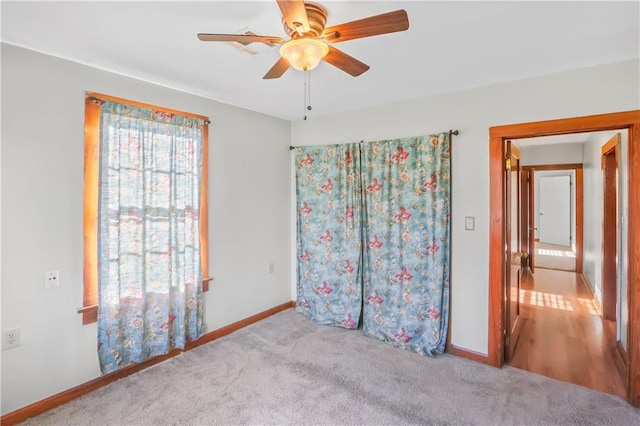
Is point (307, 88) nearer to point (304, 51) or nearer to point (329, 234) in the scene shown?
point (304, 51)

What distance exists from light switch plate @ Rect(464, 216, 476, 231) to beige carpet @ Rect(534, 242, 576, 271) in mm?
4942

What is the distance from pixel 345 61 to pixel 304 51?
0.32m

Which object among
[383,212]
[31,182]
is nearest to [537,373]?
[383,212]

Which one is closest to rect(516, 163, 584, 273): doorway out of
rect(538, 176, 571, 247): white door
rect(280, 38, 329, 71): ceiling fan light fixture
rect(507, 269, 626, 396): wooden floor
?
rect(538, 176, 571, 247): white door

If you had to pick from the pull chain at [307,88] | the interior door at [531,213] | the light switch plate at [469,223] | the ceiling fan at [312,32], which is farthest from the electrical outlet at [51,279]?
the interior door at [531,213]

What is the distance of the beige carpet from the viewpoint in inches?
258

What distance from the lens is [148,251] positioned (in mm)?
2596

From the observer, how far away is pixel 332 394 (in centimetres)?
232

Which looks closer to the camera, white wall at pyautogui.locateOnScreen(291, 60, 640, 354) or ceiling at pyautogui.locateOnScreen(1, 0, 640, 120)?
ceiling at pyautogui.locateOnScreen(1, 0, 640, 120)

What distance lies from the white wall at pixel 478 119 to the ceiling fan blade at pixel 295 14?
57.7 inches

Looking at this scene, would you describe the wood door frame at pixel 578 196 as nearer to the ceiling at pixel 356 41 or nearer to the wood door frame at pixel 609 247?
the wood door frame at pixel 609 247

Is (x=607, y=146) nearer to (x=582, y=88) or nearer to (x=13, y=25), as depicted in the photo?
(x=582, y=88)

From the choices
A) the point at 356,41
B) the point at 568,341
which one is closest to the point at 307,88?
the point at 356,41

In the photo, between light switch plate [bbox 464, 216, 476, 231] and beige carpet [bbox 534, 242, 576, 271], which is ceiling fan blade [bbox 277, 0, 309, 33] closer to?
light switch plate [bbox 464, 216, 476, 231]
